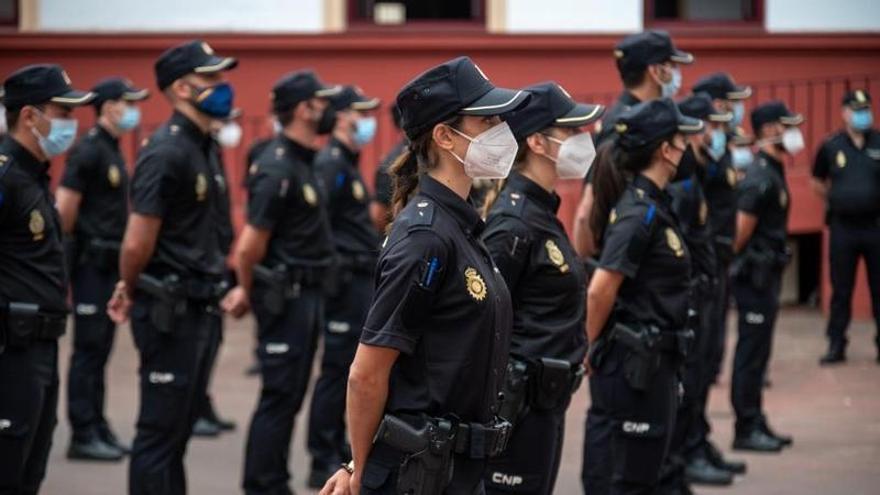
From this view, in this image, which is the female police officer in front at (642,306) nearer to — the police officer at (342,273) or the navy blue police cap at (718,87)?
the police officer at (342,273)

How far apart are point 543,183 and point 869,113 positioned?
7.80 metres

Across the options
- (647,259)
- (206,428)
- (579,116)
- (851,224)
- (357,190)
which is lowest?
(206,428)

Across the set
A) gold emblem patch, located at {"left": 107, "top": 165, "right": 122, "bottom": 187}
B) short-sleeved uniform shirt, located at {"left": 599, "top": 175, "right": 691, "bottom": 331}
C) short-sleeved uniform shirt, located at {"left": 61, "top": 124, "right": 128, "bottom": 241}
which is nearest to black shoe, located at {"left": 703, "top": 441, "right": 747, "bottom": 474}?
short-sleeved uniform shirt, located at {"left": 599, "top": 175, "right": 691, "bottom": 331}

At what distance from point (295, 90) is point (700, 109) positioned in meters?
2.32

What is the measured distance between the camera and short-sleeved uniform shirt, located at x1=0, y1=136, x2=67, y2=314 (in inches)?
284

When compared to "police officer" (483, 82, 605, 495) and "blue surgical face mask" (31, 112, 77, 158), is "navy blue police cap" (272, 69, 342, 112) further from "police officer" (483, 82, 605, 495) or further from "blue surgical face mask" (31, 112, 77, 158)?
"police officer" (483, 82, 605, 495)

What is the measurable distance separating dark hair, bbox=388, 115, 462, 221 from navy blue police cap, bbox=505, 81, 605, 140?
49.1 inches

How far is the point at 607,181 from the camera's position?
26.9 feet

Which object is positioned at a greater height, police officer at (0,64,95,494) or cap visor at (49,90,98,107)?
cap visor at (49,90,98,107)

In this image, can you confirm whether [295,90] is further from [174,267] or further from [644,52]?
[644,52]

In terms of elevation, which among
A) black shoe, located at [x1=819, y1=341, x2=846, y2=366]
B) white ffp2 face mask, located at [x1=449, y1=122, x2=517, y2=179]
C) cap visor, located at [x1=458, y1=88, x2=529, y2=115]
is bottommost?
black shoe, located at [x1=819, y1=341, x2=846, y2=366]

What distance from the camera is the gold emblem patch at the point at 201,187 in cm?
831

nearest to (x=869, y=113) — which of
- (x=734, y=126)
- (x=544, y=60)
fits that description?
(x=734, y=126)

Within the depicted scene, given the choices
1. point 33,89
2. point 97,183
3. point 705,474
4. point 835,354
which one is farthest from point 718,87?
point 33,89
